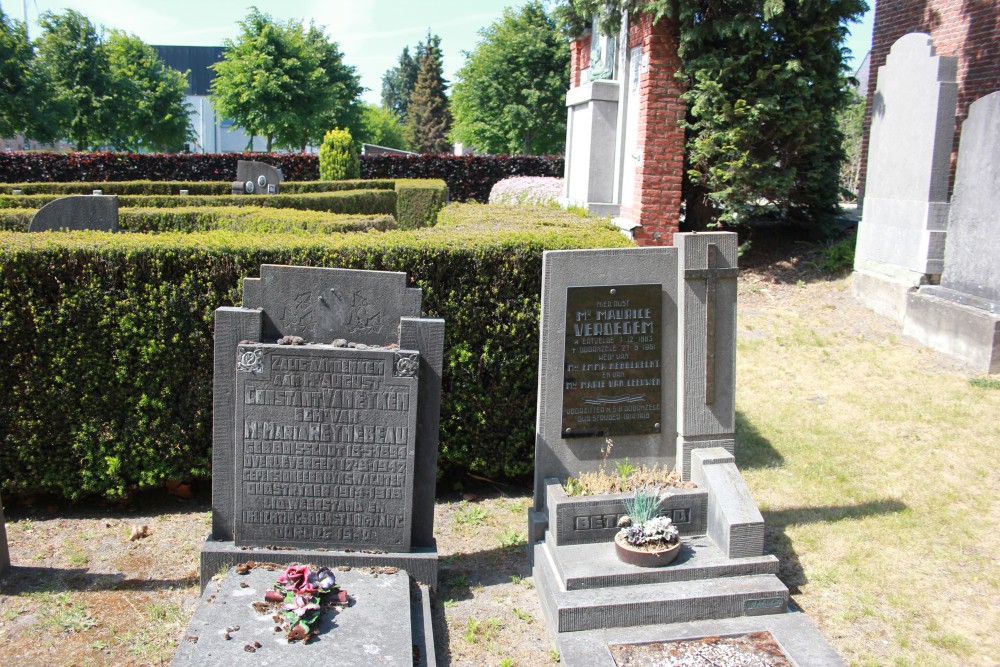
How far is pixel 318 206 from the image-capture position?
14570 mm

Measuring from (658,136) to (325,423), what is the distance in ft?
26.8

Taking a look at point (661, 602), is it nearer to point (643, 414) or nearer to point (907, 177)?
point (643, 414)

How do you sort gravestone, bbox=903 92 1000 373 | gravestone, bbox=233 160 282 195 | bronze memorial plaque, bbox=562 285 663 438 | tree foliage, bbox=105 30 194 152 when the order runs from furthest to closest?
tree foliage, bbox=105 30 194 152 < gravestone, bbox=233 160 282 195 < gravestone, bbox=903 92 1000 373 < bronze memorial plaque, bbox=562 285 663 438

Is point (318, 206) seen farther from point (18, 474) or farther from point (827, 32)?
point (18, 474)

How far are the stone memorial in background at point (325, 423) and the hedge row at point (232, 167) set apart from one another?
20.1m

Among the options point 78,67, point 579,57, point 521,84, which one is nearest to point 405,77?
point 521,84

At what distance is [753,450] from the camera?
608cm

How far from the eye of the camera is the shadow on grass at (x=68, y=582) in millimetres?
4316

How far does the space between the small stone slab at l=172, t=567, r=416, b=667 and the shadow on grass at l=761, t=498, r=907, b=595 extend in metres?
2.24

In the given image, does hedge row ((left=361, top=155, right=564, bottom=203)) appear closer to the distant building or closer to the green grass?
the green grass

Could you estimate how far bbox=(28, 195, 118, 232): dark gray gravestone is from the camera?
8414mm

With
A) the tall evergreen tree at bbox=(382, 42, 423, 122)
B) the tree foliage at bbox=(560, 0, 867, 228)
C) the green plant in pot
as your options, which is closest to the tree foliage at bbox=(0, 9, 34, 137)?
the tree foliage at bbox=(560, 0, 867, 228)

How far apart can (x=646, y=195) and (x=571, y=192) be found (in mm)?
2156

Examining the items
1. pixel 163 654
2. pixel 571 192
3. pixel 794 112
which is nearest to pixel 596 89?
pixel 571 192
